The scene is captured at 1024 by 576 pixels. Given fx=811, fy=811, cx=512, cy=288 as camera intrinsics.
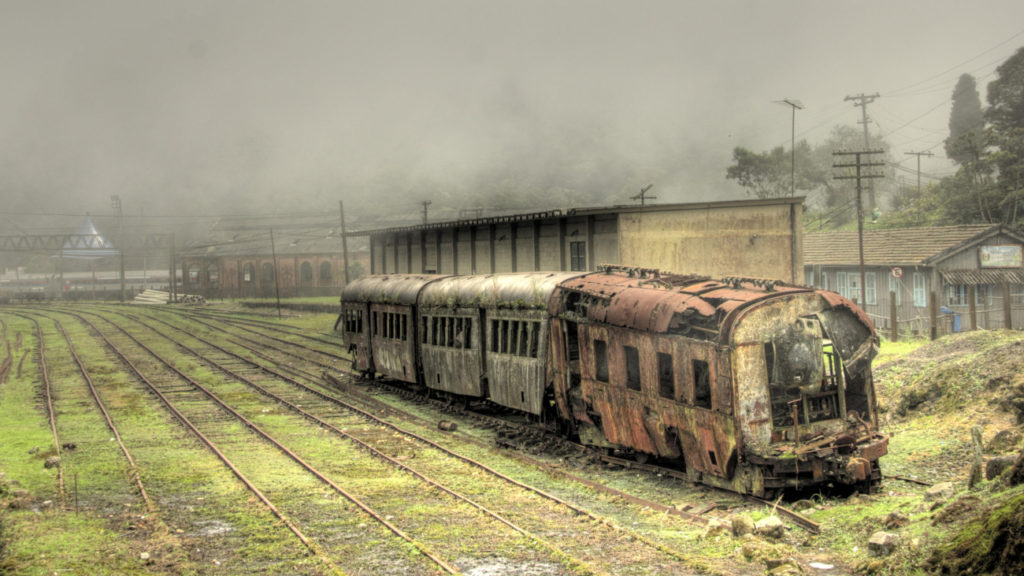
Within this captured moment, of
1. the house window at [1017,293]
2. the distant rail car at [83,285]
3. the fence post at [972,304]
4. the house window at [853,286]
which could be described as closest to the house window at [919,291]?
the fence post at [972,304]

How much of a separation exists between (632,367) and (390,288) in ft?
38.9

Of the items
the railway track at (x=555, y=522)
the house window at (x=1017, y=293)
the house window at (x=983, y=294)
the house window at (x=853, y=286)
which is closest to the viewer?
the railway track at (x=555, y=522)

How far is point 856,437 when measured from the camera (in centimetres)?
1092

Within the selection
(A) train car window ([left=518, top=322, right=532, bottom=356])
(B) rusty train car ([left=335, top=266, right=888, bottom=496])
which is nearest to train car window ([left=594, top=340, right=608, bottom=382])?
(B) rusty train car ([left=335, top=266, right=888, bottom=496])

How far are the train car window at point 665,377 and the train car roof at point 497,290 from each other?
142 inches

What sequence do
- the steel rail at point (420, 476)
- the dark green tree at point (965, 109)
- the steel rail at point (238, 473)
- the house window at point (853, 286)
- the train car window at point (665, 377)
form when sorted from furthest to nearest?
the dark green tree at point (965, 109), the house window at point (853, 286), the train car window at point (665, 377), the steel rail at point (238, 473), the steel rail at point (420, 476)

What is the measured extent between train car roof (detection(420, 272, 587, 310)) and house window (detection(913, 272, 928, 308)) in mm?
18312

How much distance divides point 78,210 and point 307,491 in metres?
123

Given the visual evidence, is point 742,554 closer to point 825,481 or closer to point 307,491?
point 825,481

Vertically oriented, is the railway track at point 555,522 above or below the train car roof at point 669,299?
below

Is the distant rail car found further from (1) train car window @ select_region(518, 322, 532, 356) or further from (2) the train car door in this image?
(1) train car window @ select_region(518, 322, 532, 356)

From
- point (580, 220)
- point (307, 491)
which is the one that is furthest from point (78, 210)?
point (307, 491)

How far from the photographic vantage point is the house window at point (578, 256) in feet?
88.0

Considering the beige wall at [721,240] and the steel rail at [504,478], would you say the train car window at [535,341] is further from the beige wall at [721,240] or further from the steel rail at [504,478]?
the beige wall at [721,240]
